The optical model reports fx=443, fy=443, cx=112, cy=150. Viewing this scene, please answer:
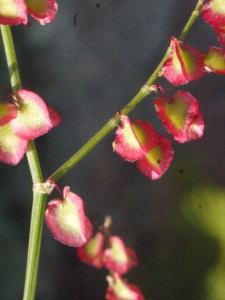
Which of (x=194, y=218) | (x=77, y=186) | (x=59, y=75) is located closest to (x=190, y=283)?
(x=194, y=218)

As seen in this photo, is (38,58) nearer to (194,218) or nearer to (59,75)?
(59,75)

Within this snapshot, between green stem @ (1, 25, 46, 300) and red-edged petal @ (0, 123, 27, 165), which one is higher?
red-edged petal @ (0, 123, 27, 165)

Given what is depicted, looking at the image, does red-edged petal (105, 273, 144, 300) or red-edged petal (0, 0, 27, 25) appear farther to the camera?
red-edged petal (105, 273, 144, 300)

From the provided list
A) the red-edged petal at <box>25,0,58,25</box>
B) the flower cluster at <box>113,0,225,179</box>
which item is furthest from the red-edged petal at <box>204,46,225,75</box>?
the red-edged petal at <box>25,0,58,25</box>

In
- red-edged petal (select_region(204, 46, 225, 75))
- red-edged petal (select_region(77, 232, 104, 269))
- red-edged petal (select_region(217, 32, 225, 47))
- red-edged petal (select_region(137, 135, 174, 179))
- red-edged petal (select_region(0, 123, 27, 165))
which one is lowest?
red-edged petal (select_region(77, 232, 104, 269))

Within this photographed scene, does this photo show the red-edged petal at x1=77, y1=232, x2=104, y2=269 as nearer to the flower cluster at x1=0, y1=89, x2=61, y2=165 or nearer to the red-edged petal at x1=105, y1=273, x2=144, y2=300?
the red-edged petal at x1=105, y1=273, x2=144, y2=300

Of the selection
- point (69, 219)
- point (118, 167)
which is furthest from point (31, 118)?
point (118, 167)
